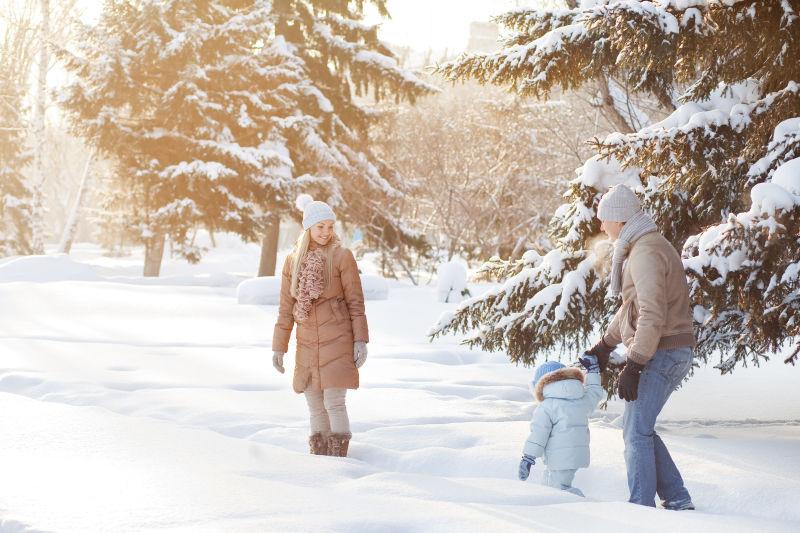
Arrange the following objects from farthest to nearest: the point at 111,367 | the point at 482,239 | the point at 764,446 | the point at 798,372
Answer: the point at 482,239 < the point at 798,372 < the point at 111,367 < the point at 764,446

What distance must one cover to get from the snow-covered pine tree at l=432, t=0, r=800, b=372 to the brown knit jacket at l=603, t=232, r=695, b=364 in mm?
960

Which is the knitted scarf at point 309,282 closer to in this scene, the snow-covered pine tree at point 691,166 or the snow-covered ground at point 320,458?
the snow-covered ground at point 320,458

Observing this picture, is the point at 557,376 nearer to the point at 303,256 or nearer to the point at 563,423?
the point at 563,423

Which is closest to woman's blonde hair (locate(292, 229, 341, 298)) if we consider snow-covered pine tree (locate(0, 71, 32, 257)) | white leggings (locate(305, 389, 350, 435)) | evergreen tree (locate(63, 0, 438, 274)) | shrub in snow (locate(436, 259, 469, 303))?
white leggings (locate(305, 389, 350, 435))

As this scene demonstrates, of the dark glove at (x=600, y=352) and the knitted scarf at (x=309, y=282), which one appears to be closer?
the dark glove at (x=600, y=352)

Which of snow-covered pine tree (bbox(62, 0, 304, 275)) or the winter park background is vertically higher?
snow-covered pine tree (bbox(62, 0, 304, 275))

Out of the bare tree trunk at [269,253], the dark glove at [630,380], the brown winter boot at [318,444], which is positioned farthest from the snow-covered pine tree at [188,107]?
the dark glove at [630,380]

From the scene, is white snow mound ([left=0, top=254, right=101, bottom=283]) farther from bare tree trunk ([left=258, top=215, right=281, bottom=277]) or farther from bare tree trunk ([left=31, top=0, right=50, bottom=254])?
bare tree trunk ([left=31, top=0, right=50, bottom=254])

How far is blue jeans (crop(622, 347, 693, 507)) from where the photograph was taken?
4.52 metres

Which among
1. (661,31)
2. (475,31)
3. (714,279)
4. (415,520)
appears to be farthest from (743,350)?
(475,31)

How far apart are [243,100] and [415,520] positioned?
2022cm

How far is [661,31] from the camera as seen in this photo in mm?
5707

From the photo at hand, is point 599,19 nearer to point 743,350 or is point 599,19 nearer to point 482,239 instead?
point 743,350

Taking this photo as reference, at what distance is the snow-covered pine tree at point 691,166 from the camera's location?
5.50 meters
